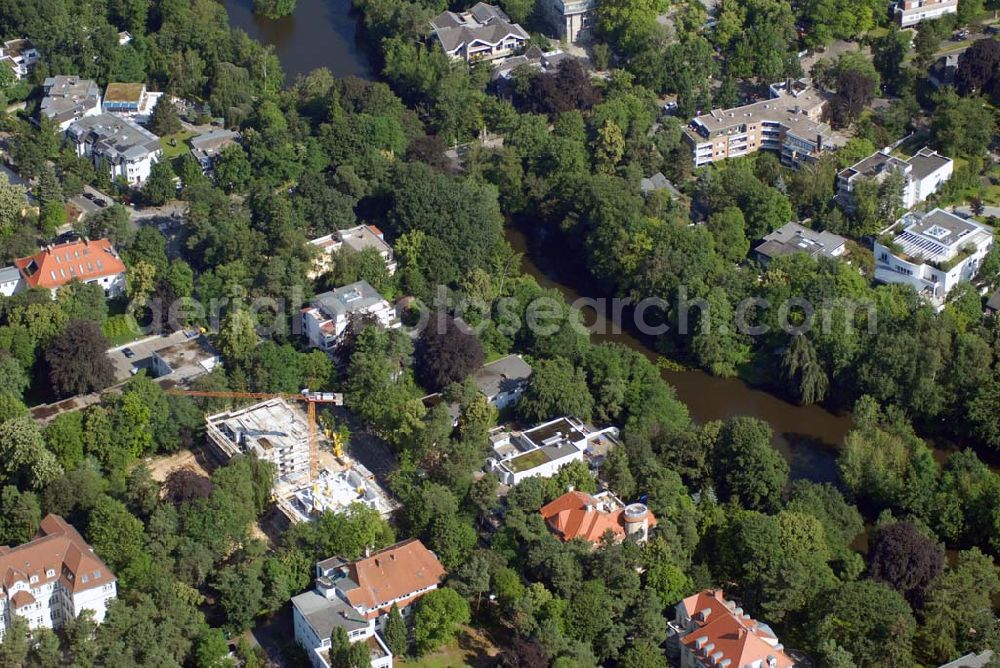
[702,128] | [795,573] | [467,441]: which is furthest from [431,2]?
[795,573]

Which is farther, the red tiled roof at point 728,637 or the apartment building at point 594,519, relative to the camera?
the apartment building at point 594,519

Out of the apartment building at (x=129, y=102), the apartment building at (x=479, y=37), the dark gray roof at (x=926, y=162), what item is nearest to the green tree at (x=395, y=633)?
the dark gray roof at (x=926, y=162)

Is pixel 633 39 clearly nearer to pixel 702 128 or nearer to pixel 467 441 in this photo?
pixel 702 128

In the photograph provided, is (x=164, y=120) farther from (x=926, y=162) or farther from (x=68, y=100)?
(x=926, y=162)

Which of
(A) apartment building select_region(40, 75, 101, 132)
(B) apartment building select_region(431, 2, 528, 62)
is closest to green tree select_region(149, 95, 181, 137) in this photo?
(A) apartment building select_region(40, 75, 101, 132)

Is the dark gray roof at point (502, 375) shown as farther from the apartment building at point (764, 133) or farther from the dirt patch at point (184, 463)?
the apartment building at point (764, 133)

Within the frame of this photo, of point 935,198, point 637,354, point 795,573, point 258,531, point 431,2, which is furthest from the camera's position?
point 431,2
